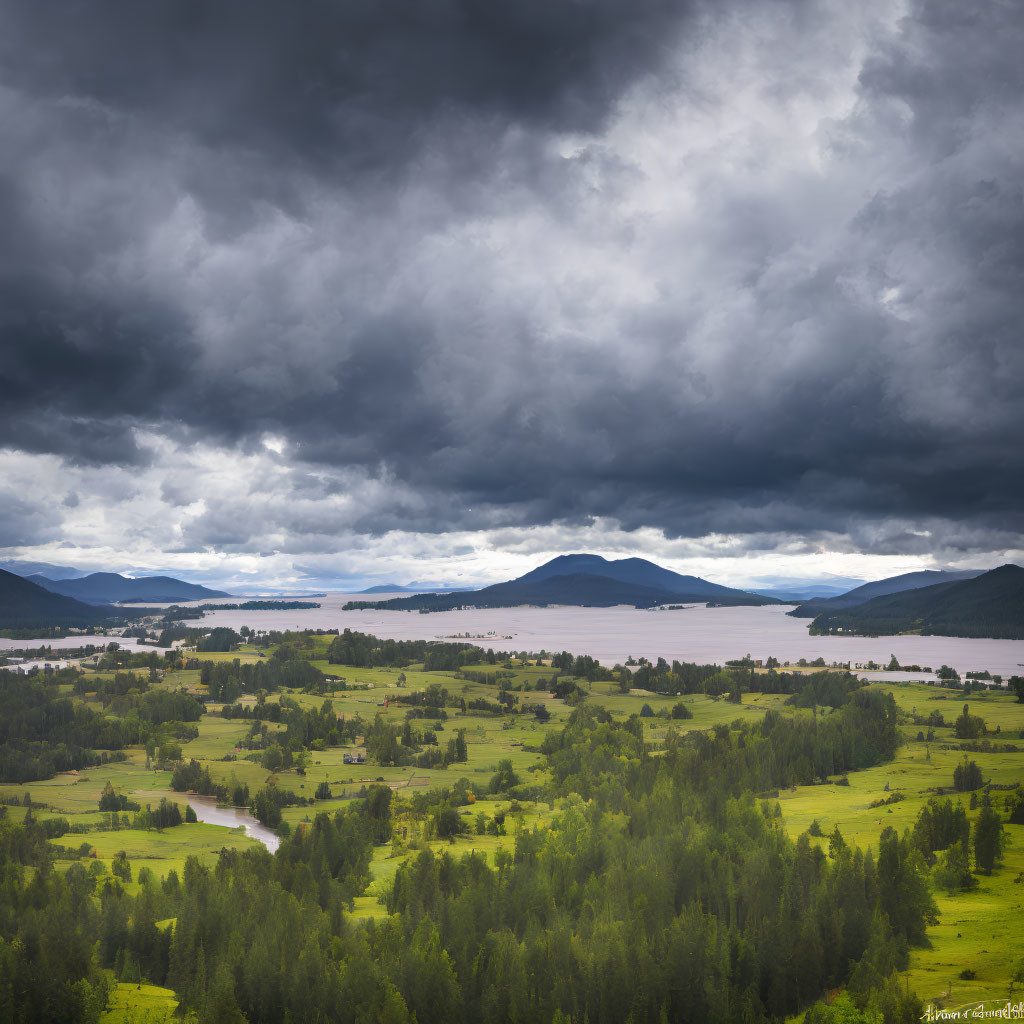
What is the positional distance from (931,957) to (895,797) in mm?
64615

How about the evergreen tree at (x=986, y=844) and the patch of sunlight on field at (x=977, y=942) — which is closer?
the patch of sunlight on field at (x=977, y=942)

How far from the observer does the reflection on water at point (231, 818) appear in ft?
473

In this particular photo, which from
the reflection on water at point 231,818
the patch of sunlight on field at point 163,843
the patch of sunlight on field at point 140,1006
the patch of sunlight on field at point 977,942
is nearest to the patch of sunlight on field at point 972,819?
the patch of sunlight on field at point 977,942

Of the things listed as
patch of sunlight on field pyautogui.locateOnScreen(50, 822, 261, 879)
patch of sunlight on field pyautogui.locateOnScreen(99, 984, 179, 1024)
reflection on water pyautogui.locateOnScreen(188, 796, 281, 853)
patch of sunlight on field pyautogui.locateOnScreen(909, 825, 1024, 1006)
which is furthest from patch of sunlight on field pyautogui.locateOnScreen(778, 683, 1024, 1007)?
reflection on water pyautogui.locateOnScreen(188, 796, 281, 853)

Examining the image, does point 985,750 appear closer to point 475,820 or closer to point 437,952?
point 475,820

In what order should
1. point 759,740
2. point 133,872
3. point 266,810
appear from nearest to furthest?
point 133,872 → point 266,810 → point 759,740

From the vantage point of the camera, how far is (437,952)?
7175cm

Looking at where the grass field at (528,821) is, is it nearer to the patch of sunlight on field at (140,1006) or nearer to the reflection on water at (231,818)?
the patch of sunlight on field at (140,1006)

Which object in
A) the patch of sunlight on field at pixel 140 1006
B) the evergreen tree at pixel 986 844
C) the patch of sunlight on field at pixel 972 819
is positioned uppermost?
the evergreen tree at pixel 986 844

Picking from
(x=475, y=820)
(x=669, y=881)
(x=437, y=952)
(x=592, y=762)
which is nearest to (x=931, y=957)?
(x=669, y=881)

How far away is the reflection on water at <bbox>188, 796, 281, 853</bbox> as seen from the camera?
14425cm

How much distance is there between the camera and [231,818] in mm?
160250

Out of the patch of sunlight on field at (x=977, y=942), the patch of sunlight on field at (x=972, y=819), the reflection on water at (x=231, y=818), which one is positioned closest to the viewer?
the patch of sunlight on field at (x=977, y=942)

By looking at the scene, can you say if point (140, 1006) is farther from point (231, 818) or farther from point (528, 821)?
point (231, 818)
